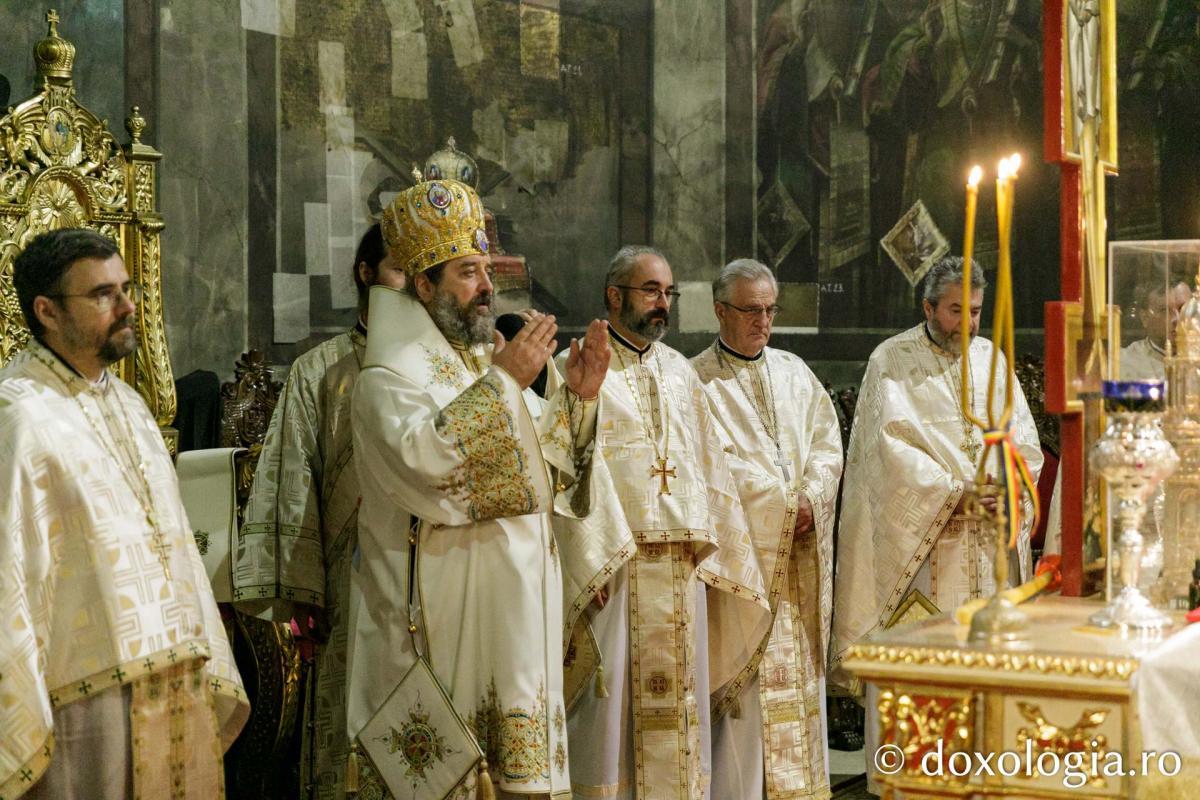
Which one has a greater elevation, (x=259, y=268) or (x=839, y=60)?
(x=839, y=60)

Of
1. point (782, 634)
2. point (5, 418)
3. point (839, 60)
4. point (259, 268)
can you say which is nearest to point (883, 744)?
→ point (5, 418)

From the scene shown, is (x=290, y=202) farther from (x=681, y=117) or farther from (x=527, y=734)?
(x=527, y=734)

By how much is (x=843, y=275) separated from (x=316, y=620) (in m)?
5.96

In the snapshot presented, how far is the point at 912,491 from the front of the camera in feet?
20.2

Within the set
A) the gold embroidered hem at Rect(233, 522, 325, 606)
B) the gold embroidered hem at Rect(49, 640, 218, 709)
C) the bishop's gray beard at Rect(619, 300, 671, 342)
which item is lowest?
the gold embroidered hem at Rect(49, 640, 218, 709)

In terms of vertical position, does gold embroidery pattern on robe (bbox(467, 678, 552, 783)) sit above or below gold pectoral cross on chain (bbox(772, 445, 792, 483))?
below

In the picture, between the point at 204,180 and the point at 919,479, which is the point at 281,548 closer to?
the point at 919,479

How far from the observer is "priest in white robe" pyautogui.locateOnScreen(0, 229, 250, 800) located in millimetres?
3436

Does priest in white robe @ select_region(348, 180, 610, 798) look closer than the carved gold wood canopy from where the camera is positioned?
Yes

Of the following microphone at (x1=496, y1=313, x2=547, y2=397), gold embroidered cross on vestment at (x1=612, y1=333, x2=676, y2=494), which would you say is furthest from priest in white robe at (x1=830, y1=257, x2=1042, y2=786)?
microphone at (x1=496, y1=313, x2=547, y2=397)

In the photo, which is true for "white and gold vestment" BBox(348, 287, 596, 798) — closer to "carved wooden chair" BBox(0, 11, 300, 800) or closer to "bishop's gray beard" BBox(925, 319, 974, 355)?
"carved wooden chair" BBox(0, 11, 300, 800)

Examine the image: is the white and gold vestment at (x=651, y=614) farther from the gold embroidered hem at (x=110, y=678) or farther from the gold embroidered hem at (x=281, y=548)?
the gold embroidered hem at (x=110, y=678)

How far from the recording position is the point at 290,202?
832 centimetres

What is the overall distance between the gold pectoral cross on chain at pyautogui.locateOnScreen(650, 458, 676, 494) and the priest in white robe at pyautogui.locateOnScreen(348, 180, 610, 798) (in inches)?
42.2
